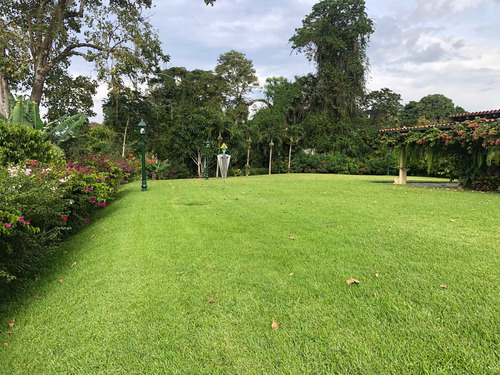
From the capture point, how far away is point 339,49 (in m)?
25.5

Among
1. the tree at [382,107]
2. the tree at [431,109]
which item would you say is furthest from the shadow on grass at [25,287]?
the tree at [431,109]

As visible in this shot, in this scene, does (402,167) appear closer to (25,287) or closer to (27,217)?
(27,217)

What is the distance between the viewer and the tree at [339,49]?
1002 inches

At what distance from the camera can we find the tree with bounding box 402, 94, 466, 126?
102 ft

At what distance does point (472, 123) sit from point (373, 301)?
9786 mm

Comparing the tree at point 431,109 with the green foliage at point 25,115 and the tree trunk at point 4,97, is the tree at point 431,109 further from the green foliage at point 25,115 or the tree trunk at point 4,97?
the tree trunk at point 4,97

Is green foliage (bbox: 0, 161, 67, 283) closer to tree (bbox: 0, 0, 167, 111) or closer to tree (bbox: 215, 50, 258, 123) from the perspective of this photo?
tree (bbox: 0, 0, 167, 111)

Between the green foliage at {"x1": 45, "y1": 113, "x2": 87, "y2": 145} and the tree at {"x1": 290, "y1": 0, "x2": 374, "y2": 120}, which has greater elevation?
the tree at {"x1": 290, "y1": 0, "x2": 374, "y2": 120}

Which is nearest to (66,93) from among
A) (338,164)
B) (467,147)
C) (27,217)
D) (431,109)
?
(27,217)

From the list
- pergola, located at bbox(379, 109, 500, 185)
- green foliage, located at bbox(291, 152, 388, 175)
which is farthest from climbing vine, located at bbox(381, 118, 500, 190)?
green foliage, located at bbox(291, 152, 388, 175)

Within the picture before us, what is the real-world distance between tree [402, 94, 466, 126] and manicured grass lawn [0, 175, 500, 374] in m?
30.8

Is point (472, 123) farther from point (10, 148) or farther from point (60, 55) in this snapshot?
point (60, 55)

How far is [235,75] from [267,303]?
28.8 m

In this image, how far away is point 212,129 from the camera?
17.8 metres
